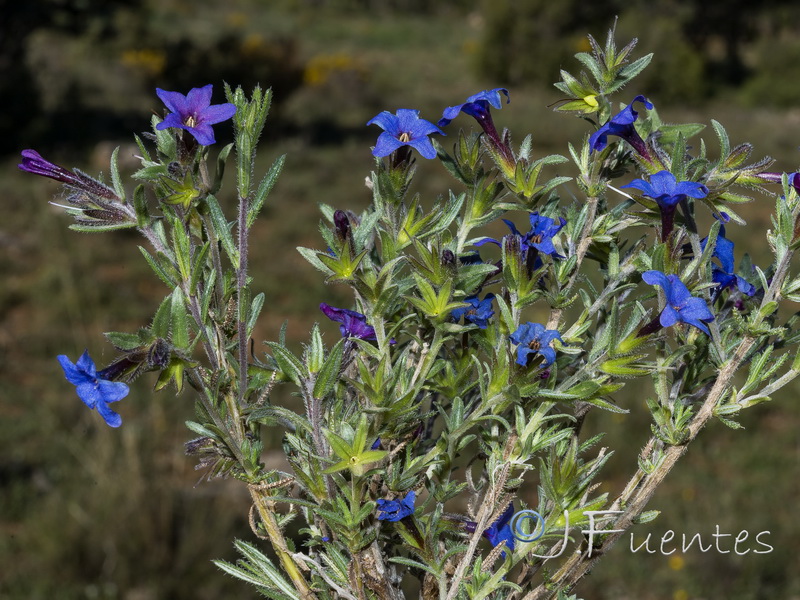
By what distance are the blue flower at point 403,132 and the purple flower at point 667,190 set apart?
0.22 meters

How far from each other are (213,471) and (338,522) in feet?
0.51

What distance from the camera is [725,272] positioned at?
969 millimetres

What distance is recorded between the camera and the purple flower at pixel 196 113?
0.84 m

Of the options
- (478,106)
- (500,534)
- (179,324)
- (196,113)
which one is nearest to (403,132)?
(478,106)

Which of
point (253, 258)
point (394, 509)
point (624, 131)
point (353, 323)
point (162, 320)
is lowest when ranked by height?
point (253, 258)

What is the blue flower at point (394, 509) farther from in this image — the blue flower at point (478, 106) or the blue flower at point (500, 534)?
the blue flower at point (478, 106)

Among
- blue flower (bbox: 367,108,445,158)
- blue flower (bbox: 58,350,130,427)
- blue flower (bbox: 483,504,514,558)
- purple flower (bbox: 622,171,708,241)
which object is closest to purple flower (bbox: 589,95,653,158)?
purple flower (bbox: 622,171,708,241)

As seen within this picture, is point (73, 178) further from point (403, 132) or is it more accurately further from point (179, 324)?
point (403, 132)

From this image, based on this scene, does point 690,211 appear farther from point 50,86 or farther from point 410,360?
point 50,86

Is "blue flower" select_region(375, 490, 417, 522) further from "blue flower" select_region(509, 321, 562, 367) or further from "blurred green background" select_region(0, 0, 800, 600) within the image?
"blurred green background" select_region(0, 0, 800, 600)

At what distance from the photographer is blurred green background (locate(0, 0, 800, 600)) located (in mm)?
3582

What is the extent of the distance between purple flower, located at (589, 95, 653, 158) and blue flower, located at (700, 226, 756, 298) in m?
0.13

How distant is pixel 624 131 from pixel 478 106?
0.18 metres

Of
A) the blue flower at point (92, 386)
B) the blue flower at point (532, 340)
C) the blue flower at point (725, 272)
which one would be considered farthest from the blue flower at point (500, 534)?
the blue flower at point (92, 386)
